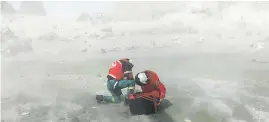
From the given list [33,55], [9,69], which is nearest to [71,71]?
[9,69]

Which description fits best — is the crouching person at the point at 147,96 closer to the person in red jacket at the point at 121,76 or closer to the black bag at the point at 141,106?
the black bag at the point at 141,106

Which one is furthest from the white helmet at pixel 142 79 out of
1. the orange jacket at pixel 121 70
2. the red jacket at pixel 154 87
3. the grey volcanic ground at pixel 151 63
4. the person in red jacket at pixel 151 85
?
the grey volcanic ground at pixel 151 63

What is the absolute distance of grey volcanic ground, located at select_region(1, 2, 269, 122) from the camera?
367 inches

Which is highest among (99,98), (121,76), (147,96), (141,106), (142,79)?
(142,79)

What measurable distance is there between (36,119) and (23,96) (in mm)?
2459

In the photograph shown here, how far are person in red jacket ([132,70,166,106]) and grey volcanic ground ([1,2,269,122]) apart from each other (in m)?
0.54

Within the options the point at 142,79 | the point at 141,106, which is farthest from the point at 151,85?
the point at 141,106

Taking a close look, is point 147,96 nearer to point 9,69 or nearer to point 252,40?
point 9,69

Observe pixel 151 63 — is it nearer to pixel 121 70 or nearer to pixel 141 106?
pixel 121 70

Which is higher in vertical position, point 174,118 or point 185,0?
point 185,0

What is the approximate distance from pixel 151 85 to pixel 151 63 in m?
6.36

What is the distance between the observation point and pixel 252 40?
18.9 metres

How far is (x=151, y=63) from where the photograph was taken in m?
15.4

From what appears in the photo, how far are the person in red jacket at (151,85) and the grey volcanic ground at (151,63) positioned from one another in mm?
537
